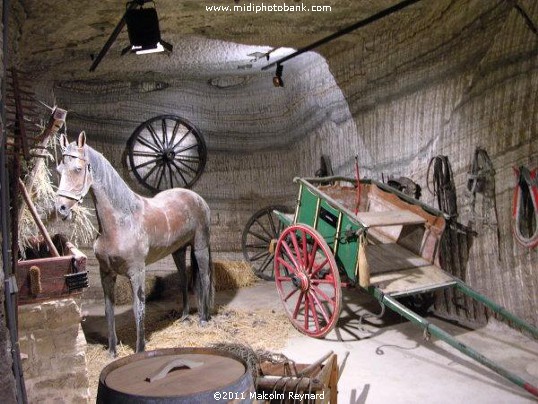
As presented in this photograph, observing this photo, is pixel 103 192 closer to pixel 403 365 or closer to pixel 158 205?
pixel 158 205

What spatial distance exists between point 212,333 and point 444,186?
120 inches

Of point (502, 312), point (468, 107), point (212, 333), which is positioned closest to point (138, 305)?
point (212, 333)

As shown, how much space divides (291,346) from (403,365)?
1.14m

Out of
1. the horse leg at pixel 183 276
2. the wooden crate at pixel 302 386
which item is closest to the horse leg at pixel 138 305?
the horse leg at pixel 183 276

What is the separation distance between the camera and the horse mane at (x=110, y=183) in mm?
4492

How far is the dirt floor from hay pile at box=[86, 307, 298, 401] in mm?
10

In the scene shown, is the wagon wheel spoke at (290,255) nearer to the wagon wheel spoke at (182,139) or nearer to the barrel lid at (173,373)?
the barrel lid at (173,373)

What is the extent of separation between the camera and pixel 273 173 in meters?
8.91

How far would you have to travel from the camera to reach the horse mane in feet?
14.7

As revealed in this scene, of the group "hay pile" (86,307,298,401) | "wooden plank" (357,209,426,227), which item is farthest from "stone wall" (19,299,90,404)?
"wooden plank" (357,209,426,227)

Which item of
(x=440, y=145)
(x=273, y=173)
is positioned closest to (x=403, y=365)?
Result: (x=440, y=145)

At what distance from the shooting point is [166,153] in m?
8.09

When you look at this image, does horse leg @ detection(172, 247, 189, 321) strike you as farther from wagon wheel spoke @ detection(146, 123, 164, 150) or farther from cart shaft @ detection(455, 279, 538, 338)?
cart shaft @ detection(455, 279, 538, 338)

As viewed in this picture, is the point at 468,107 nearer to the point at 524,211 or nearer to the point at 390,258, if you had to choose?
the point at 524,211
